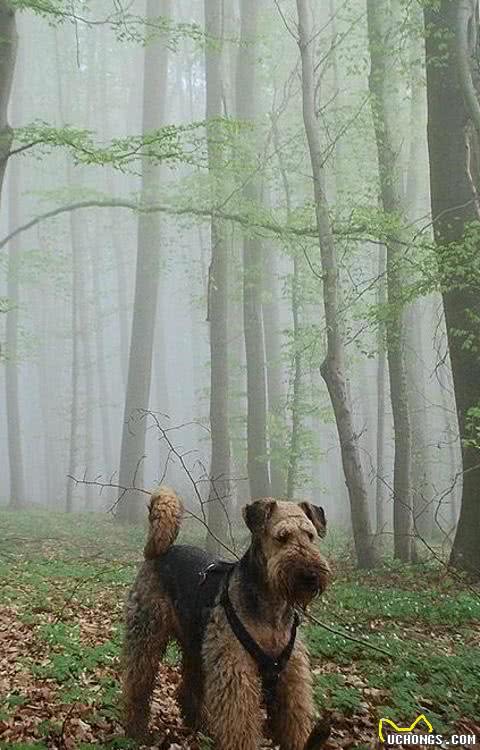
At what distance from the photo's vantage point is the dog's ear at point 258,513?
11.5 ft

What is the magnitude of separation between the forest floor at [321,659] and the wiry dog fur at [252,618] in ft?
1.28

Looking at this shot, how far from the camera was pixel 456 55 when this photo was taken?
892cm

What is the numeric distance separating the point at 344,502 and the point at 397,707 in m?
21.2

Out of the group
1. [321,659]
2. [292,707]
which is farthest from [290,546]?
[321,659]

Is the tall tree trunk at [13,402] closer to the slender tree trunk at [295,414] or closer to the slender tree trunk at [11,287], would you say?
the slender tree trunk at [11,287]

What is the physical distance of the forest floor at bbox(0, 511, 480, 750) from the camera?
4523 mm

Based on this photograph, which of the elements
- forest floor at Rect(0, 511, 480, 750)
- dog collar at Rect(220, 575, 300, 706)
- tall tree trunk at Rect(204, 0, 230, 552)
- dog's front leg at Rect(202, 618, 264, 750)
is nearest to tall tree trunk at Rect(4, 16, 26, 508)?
tall tree trunk at Rect(204, 0, 230, 552)

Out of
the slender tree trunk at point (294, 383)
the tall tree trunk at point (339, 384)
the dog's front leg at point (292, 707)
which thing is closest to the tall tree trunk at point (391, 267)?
the tall tree trunk at point (339, 384)

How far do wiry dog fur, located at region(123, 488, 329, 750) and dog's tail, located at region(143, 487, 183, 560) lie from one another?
0.14 m

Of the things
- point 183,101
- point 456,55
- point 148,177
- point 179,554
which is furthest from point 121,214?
point 179,554

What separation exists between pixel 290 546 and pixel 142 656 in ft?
5.65

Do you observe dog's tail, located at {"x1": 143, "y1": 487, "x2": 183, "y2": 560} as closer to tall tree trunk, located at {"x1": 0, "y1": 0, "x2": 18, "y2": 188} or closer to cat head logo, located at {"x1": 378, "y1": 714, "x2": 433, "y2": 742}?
cat head logo, located at {"x1": 378, "y1": 714, "x2": 433, "y2": 742}

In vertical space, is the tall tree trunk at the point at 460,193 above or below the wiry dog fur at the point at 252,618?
above

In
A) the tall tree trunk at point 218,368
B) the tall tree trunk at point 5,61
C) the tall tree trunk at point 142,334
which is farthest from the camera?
the tall tree trunk at point 142,334
